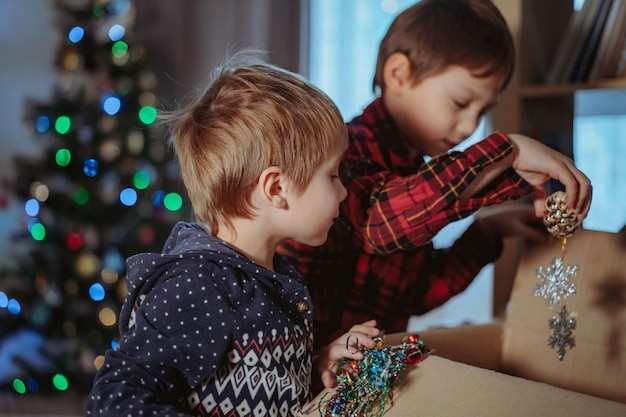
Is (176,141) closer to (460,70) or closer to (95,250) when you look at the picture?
(460,70)

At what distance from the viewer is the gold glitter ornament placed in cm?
117

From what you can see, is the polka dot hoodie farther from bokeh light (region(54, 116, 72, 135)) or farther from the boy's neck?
bokeh light (region(54, 116, 72, 135))

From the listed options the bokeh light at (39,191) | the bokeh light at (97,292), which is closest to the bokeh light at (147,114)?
the bokeh light at (39,191)

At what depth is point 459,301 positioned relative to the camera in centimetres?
307

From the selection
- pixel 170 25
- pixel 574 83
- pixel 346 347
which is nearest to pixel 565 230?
pixel 346 347

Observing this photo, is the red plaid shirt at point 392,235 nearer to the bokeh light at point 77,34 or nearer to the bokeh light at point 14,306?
the bokeh light at point 77,34

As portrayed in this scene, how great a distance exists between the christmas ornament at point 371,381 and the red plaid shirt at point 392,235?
0.30m

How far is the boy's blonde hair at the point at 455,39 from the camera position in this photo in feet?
4.94

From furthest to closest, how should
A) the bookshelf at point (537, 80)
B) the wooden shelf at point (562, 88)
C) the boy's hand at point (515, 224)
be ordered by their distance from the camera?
the bookshelf at point (537, 80), the wooden shelf at point (562, 88), the boy's hand at point (515, 224)

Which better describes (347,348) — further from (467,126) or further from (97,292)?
(97,292)

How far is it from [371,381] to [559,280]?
457 millimetres

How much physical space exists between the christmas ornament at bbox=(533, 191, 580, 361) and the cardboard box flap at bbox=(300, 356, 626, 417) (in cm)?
34

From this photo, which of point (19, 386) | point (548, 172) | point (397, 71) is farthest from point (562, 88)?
point (19, 386)

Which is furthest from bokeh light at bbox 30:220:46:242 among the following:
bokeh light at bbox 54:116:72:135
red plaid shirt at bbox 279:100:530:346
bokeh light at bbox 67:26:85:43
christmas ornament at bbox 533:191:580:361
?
christmas ornament at bbox 533:191:580:361
